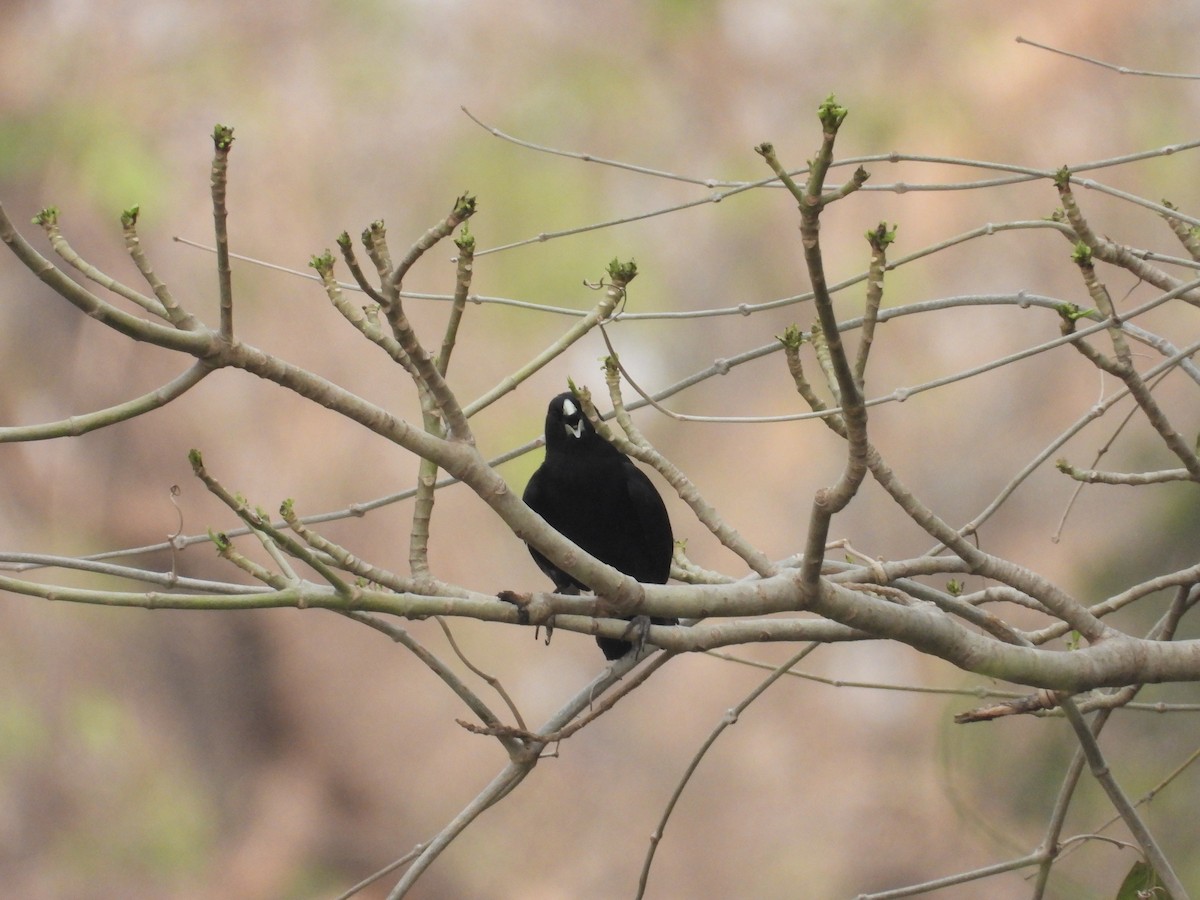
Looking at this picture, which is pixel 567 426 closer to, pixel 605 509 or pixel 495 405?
pixel 605 509

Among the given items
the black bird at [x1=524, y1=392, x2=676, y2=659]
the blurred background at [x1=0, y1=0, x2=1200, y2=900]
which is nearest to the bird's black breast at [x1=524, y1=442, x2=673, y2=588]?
the black bird at [x1=524, y1=392, x2=676, y2=659]

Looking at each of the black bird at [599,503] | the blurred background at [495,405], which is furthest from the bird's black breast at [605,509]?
the blurred background at [495,405]

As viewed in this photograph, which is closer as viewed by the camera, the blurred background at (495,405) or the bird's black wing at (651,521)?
the bird's black wing at (651,521)

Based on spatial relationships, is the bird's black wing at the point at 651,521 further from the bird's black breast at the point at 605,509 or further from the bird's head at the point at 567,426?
the bird's head at the point at 567,426

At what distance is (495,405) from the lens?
15.2ft

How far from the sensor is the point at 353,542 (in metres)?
4.68

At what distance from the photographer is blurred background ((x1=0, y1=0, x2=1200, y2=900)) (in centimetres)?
468

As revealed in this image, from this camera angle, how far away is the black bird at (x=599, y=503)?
2.29m

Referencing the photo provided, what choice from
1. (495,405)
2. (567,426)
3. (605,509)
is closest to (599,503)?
(605,509)

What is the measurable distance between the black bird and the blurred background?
7.40 feet

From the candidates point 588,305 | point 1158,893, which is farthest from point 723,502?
point 1158,893

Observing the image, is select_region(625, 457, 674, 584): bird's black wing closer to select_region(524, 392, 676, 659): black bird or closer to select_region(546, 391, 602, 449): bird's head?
select_region(524, 392, 676, 659): black bird

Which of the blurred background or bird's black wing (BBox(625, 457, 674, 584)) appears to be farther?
the blurred background

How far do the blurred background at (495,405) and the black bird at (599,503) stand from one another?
88.8 inches
